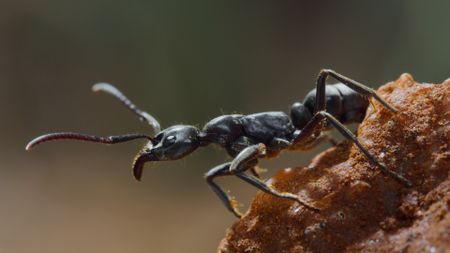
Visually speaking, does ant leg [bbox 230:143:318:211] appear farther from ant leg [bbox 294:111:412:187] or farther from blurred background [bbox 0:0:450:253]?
blurred background [bbox 0:0:450:253]

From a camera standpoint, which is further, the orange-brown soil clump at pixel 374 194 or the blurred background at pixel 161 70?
the blurred background at pixel 161 70

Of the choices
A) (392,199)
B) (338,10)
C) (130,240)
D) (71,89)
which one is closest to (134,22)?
(71,89)

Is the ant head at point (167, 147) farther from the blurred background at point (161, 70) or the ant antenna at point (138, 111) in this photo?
the blurred background at point (161, 70)

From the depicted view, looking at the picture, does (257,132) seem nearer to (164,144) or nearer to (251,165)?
(251,165)

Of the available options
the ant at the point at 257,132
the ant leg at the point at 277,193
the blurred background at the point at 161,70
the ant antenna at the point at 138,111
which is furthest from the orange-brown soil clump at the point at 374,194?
the blurred background at the point at 161,70

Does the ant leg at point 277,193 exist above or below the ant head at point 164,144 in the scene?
below

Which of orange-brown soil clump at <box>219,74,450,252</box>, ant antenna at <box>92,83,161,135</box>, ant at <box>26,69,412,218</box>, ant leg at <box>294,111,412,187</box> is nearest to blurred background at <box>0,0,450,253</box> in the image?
ant antenna at <box>92,83,161,135</box>

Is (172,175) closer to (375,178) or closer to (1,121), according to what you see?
(1,121)
